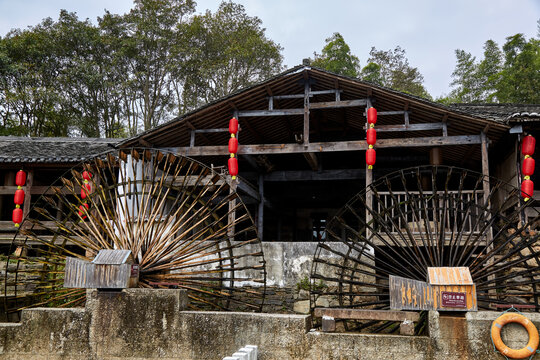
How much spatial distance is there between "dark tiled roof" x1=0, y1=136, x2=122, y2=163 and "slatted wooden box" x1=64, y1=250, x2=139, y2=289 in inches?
206

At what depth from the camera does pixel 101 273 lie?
22.8ft

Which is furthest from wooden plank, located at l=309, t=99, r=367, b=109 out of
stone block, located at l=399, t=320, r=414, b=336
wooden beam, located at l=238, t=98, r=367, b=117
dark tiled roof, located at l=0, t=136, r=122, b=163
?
stone block, located at l=399, t=320, r=414, b=336

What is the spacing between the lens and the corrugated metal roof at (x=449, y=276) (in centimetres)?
628

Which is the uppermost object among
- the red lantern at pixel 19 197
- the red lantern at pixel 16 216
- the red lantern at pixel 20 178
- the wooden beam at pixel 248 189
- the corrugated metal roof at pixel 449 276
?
the red lantern at pixel 20 178

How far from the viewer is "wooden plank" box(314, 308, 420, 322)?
6516mm

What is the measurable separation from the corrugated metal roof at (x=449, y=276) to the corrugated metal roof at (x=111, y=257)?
437cm

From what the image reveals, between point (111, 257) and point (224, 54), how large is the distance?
2158 cm

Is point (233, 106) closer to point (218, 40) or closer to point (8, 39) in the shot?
point (218, 40)

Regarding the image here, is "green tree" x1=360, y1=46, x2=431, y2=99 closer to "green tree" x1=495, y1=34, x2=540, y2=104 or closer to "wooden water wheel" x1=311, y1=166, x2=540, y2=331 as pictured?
"green tree" x1=495, y1=34, x2=540, y2=104

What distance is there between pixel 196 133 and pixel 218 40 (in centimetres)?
1595

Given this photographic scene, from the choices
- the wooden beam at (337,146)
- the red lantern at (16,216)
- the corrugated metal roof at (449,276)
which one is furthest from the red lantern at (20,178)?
the corrugated metal roof at (449,276)

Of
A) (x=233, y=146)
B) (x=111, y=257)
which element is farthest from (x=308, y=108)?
(x=111, y=257)

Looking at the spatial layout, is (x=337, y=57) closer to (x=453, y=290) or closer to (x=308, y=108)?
(x=308, y=108)

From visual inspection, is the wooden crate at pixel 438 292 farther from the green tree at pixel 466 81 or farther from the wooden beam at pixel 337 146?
the green tree at pixel 466 81
